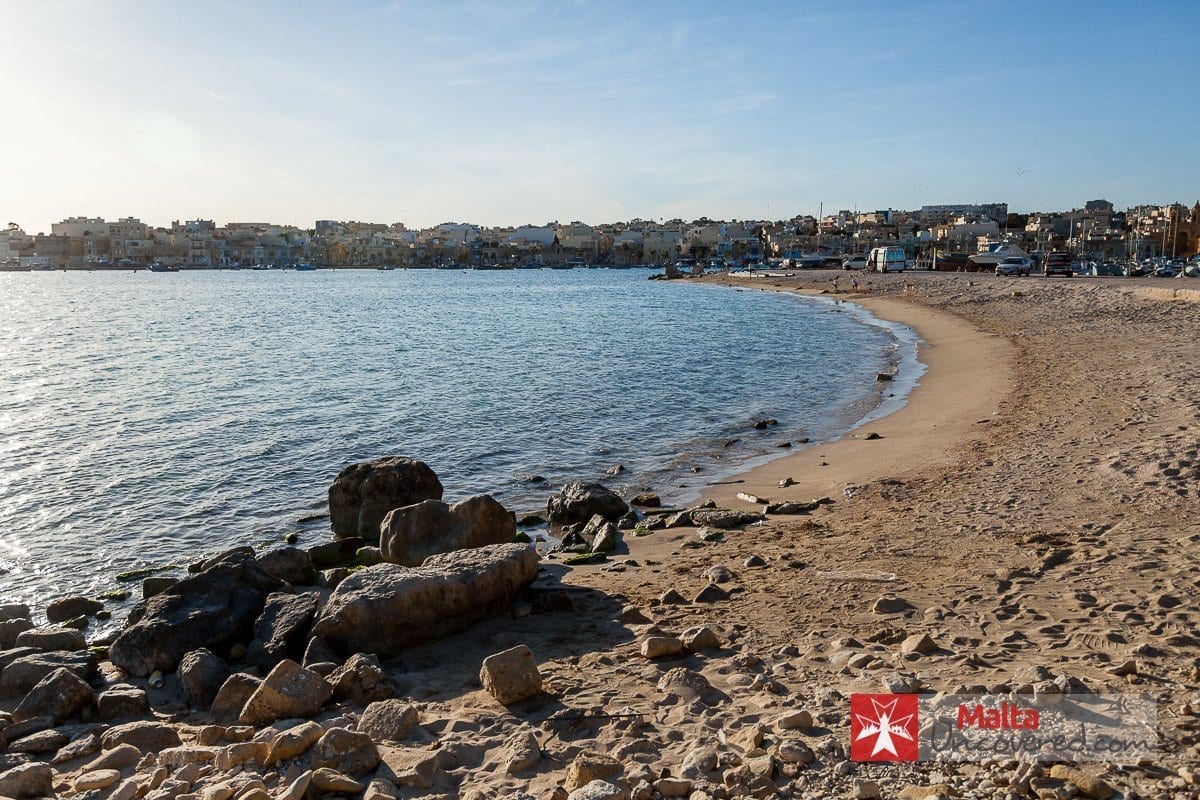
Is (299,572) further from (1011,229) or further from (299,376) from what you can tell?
(1011,229)

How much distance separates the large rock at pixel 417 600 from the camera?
702 cm

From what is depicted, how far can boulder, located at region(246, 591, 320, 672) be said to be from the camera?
7250mm

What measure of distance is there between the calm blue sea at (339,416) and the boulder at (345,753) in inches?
266

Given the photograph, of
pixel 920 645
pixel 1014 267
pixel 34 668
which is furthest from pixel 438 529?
pixel 1014 267

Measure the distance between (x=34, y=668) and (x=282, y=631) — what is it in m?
1.95

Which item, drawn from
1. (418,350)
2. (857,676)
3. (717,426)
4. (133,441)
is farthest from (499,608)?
(418,350)

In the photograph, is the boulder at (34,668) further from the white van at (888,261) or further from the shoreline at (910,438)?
the white van at (888,261)

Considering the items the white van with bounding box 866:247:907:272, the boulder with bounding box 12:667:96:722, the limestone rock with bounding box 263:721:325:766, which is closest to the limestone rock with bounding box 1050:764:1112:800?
the limestone rock with bounding box 263:721:325:766

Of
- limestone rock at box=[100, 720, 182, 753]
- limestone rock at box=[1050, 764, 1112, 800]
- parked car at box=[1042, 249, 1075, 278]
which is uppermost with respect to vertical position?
parked car at box=[1042, 249, 1075, 278]

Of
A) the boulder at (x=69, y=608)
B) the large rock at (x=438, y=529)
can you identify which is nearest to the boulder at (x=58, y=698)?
the boulder at (x=69, y=608)

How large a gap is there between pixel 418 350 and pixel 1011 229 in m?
162

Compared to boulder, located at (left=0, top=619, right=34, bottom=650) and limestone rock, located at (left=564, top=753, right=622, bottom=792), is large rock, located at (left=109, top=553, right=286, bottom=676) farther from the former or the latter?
limestone rock, located at (left=564, top=753, right=622, bottom=792)

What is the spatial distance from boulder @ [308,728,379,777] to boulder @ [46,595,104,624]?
222 inches

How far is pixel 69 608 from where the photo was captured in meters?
9.20
